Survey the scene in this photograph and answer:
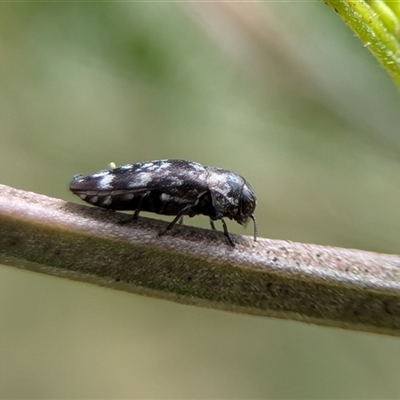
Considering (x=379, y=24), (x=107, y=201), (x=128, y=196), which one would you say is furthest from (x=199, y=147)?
(x=379, y=24)

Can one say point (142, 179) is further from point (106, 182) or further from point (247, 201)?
point (247, 201)

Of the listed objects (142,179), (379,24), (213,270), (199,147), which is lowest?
(213,270)

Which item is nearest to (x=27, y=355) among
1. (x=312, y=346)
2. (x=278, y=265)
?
(x=312, y=346)

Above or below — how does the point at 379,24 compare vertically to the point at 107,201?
above

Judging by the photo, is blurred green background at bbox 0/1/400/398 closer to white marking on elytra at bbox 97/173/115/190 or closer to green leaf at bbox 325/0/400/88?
white marking on elytra at bbox 97/173/115/190

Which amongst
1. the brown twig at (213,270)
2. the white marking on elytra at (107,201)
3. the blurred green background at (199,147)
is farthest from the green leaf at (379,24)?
the blurred green background at (199,147)

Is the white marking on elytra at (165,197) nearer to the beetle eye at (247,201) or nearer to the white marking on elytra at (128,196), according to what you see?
the white marking on elytra at (128,196)
